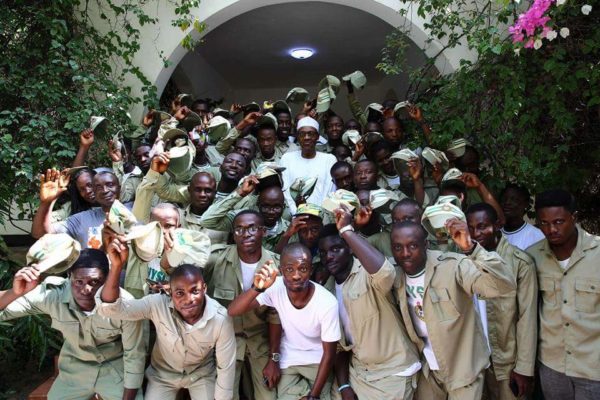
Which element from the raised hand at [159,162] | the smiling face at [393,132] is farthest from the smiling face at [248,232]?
the smiling face at [393,132]

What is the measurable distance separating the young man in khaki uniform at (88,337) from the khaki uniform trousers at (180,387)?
9cm

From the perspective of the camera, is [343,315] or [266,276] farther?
[343,315]

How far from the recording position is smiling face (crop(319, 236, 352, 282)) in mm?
3061

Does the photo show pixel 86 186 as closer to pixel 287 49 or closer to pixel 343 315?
pixel 343 315

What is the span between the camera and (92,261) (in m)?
2.80

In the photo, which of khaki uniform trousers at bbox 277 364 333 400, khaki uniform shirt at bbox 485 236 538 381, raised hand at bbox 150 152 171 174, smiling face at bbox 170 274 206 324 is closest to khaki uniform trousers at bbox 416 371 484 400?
khaki uniform shirt at bbox 485 236 538 381

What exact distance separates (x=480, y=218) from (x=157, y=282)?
7.05ft

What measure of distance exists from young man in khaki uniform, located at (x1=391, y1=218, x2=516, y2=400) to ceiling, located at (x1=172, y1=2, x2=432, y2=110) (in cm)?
474

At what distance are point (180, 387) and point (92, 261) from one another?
95cm

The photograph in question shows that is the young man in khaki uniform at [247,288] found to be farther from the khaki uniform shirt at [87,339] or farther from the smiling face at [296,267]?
the khaki uniform shirt at [87,339]

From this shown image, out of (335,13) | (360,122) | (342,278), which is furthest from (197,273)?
(335,13)

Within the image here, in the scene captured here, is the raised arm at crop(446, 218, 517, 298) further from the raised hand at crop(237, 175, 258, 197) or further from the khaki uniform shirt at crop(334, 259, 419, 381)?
the raised hand at crop(237, 175, 258, 197)

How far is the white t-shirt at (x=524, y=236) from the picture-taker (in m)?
3.35

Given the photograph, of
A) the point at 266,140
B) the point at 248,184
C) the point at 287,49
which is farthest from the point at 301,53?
Result: the point at 248,184
